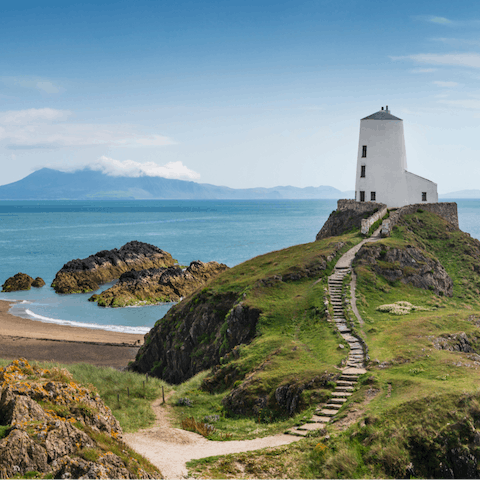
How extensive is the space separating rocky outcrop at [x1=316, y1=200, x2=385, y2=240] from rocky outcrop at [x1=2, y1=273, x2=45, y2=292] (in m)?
59.0

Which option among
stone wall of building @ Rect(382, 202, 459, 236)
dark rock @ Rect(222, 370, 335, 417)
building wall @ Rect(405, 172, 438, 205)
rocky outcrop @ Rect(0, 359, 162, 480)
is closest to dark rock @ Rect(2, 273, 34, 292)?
stone wall of building @ Rect(382, 202, 459, 236)

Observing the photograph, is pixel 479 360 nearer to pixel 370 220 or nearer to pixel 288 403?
pixel 288 403

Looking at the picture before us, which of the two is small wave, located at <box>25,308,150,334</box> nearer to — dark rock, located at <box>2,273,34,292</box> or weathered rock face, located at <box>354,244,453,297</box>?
dark rock, located at <box>2,273,34,292</box>

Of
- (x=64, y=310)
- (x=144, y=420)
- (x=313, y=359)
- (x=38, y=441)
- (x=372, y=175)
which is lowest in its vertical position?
(x=64, y=310)

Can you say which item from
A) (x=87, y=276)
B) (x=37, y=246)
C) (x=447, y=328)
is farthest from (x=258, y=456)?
(x=37, y=246)

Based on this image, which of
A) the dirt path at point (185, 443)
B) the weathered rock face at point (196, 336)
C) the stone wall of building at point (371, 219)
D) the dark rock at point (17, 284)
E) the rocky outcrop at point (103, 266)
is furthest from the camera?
the dark rock at point (17, 284)

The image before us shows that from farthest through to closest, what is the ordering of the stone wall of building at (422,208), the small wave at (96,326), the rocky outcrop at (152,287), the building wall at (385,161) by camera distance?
the rocky outcrop at (152,287)
the small wave at (96,326)
the building wall at (385,161)
the stone wall of building at (422,208)

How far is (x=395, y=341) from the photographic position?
25609mm

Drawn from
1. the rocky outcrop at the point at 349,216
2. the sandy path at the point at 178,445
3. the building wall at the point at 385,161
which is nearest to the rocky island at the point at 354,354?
the sandy path at the point at 178,445

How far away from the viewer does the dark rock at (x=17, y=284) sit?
8901 centimetres

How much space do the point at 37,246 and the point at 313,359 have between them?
137m

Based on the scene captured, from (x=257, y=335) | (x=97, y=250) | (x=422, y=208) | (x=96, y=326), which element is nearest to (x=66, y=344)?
(x=96, y=326)

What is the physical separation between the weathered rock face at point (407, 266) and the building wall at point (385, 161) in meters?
17.6

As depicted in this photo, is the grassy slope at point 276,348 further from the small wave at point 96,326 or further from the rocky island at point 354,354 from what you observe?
the small wave at point 96,326
